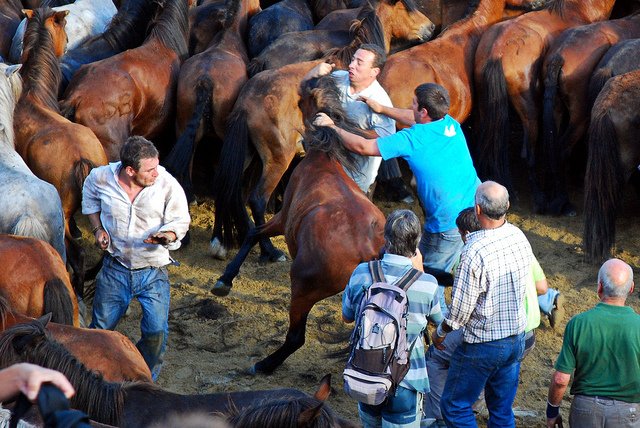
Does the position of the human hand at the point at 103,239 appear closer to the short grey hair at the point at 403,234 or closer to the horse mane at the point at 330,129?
the horse mane at the point at 330,129

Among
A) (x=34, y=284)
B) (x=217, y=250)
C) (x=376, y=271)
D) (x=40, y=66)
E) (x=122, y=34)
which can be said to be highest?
(x=376, y=271)

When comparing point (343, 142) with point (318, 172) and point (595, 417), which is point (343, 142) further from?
point (595, 417)

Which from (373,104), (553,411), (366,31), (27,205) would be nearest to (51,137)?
(27,205)

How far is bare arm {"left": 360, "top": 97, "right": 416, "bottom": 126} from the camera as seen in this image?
6.90 m

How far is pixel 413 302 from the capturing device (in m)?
4.63

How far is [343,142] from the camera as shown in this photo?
6449mm

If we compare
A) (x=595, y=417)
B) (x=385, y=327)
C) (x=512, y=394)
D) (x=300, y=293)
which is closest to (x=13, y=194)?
(x=300, y=293)

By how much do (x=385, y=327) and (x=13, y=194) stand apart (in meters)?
3.27

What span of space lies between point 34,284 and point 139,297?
72cm

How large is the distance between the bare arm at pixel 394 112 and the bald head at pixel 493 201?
1983mm

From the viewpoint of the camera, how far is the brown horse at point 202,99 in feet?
29.9

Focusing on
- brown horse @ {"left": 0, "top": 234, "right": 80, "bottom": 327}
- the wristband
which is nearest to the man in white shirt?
brown horse @ {"left": 0, "top": 234, "right": 80, "bottom": 327}

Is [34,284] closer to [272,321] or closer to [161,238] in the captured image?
[161,238]

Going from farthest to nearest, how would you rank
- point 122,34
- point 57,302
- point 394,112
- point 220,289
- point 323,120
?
point 122,34 → point 220,289 → point 394,112 → point 323,120 → point 57,302
